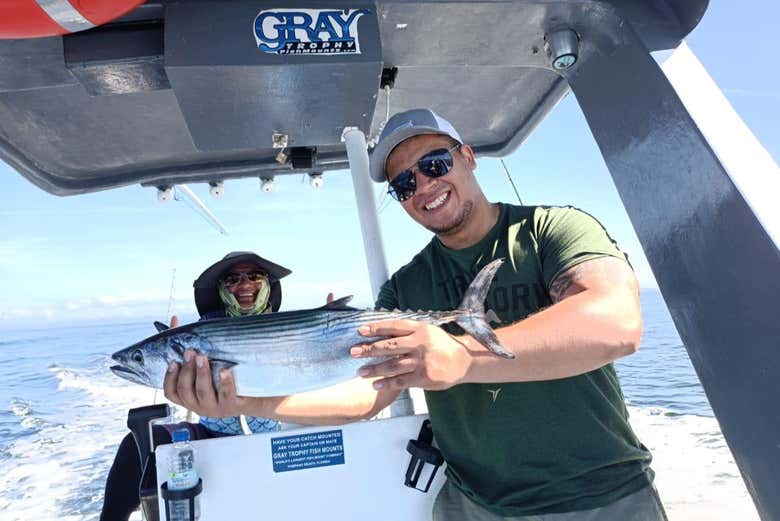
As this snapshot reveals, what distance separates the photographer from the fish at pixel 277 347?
5.82 feet

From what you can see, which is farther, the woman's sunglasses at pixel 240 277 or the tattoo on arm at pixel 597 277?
the woman's sunglasses at pixel 240 277

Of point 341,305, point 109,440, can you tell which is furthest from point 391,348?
point 109,440

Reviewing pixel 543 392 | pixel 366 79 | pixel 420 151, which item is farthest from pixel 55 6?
pixel 543 392

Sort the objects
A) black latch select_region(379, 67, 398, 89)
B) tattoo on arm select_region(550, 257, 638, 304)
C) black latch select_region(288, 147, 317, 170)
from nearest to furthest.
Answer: tattoo on arm select_region(550, 257, 638, 304)
black latch select_region(379, 67, 398, 89)
black latch select_region(288, 147, 317, 170)

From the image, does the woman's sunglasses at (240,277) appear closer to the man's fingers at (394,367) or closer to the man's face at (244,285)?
the man's face at (244,285)

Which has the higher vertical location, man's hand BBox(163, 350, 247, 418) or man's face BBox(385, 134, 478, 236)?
man's face BBox(385, 134, 478, 236)

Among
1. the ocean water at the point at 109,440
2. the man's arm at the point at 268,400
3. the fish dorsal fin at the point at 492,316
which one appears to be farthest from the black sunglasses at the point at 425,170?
the ocean water at the point at 109,440

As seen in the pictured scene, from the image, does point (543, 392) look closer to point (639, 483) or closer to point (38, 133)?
point (639, 483)

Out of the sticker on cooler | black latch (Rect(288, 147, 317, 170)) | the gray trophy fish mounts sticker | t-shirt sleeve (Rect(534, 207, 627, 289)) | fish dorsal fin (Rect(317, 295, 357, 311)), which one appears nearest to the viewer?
t-shirt sleeve (Rect(534, 207, 627, 289))

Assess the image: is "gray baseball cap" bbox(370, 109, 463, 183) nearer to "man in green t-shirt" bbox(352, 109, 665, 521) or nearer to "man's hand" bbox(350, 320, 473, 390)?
"man in green t-shirt" bbox(352, 109, 665, 521)

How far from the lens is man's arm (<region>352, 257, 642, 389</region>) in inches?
54.3

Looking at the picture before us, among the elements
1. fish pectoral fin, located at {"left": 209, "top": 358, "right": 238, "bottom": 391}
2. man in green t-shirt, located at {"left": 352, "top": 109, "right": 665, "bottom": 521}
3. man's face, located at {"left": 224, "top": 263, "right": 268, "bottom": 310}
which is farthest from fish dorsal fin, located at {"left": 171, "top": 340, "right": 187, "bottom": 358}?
man's face, located at {"left": 224, "top": 263, "right": 268, "bottom": 310}

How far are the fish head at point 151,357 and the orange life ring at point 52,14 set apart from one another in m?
1.09

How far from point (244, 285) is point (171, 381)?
179 centimetres
